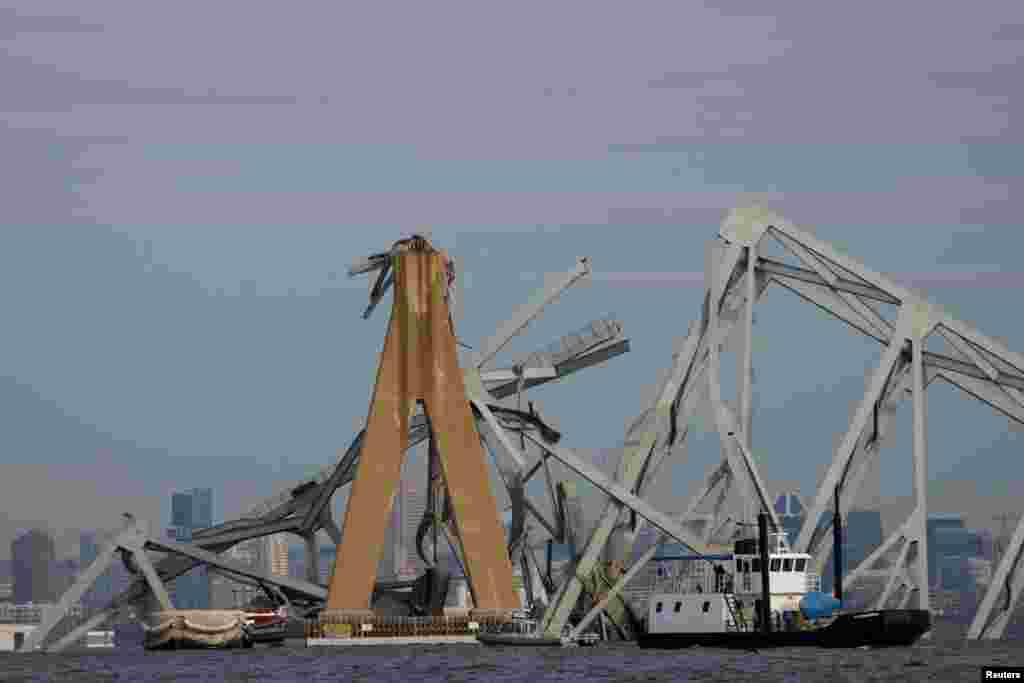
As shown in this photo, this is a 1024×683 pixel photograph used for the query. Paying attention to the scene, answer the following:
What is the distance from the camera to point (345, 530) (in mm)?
134625

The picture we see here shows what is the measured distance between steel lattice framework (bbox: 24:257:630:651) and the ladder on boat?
21.3 m

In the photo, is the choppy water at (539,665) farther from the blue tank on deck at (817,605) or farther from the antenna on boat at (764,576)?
the blue tank on deck at (817,605)

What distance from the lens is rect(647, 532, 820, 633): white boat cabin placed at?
387ft

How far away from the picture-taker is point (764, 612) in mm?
115750

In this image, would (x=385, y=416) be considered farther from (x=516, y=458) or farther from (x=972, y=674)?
(x=972, y=674)

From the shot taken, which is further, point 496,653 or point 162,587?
point 162,587

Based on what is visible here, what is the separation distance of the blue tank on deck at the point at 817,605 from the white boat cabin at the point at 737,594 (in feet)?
3.60

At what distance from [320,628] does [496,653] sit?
50.5 ft

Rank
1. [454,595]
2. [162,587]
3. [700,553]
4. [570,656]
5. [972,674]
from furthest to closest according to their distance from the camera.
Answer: [454,595]
[162,587]
[700,553]
[570,656]
[972,674]

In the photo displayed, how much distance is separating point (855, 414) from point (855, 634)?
42.5ft

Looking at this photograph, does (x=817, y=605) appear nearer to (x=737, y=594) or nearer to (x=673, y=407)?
(x=737, y=594)

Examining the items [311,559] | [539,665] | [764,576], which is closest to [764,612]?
[764,576]

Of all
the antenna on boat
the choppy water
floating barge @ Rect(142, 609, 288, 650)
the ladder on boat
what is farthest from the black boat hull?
floating barge @ Rect(142, 609, 288, 650)

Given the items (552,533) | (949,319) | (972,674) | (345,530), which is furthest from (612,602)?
(972,674)
